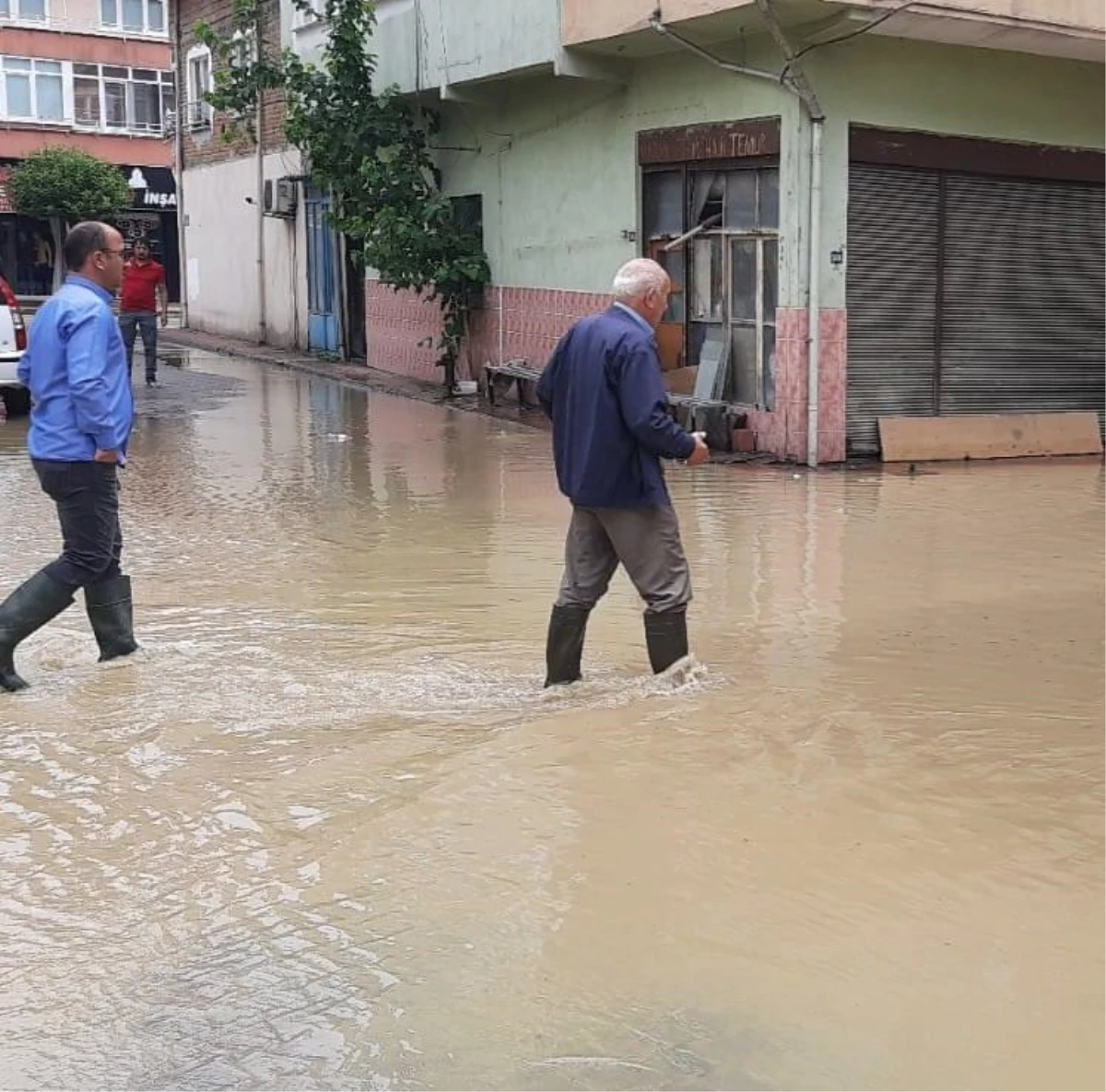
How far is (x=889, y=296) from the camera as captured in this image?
42.8 feet

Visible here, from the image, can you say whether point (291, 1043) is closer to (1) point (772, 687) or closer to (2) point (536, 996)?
(2) point (536, 996)

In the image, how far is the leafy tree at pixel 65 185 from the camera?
3831 centimetres

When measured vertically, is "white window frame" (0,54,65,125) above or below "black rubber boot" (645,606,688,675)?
above

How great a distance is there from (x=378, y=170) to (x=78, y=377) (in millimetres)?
12369

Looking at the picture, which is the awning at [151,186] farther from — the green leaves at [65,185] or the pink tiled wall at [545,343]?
the pink tiled wall at [545,343]

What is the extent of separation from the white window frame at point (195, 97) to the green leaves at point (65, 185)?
34.9 ft

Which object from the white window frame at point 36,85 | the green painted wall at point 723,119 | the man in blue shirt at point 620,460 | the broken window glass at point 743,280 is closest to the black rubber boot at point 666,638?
the man in blue shirt at point 620,460

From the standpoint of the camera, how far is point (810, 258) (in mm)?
12391

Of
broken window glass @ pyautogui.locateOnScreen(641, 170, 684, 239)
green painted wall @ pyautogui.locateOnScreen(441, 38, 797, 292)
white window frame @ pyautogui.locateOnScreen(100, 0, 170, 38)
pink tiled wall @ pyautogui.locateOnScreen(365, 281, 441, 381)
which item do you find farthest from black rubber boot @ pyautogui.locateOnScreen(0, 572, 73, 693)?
white window frame @ pyautogui.locateOnScreen(100, 0, 170, 38)

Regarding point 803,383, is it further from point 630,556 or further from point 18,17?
point 18,17

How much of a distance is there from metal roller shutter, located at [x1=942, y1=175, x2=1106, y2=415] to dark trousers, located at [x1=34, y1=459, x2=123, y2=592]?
9.05 m

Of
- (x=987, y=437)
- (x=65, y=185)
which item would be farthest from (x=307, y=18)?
(x=65, y=185)

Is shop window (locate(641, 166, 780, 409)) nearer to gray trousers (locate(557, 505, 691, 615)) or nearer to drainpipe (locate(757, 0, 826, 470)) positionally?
drainpipe (locate(757, 0, 826, 470))

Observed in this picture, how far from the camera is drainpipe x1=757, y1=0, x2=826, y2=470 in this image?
468 inches
